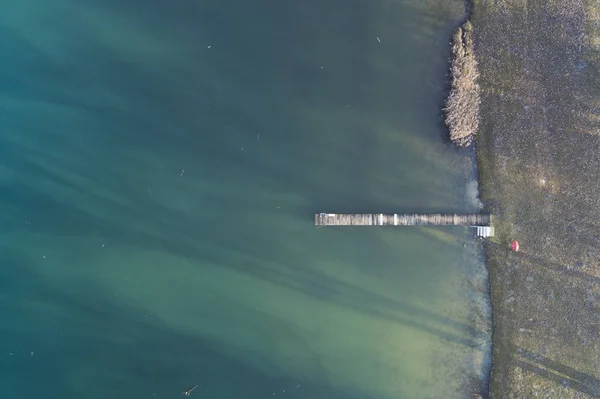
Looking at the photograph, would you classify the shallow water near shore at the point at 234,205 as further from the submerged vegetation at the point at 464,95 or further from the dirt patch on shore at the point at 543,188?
the dirt patch on shore at the point at 543,188

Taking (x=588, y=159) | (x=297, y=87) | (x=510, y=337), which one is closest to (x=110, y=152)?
(x=297, y=87)

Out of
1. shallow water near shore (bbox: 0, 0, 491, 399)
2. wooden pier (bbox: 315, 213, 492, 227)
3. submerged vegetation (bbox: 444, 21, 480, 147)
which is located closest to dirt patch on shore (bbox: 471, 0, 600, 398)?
submerged vegetation (bbox: 444, 21, 480, 147)

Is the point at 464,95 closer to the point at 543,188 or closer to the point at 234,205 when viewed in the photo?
the point at 543,188

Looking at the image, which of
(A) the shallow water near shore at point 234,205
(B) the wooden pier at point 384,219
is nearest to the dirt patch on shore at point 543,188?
(A) the shallow water near shore at point 234,205

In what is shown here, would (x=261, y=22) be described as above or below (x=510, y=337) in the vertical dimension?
above

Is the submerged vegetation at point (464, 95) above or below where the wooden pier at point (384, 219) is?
above

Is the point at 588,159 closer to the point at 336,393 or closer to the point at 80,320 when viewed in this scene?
the point at 336,393

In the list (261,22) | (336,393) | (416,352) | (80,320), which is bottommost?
(336,393)
